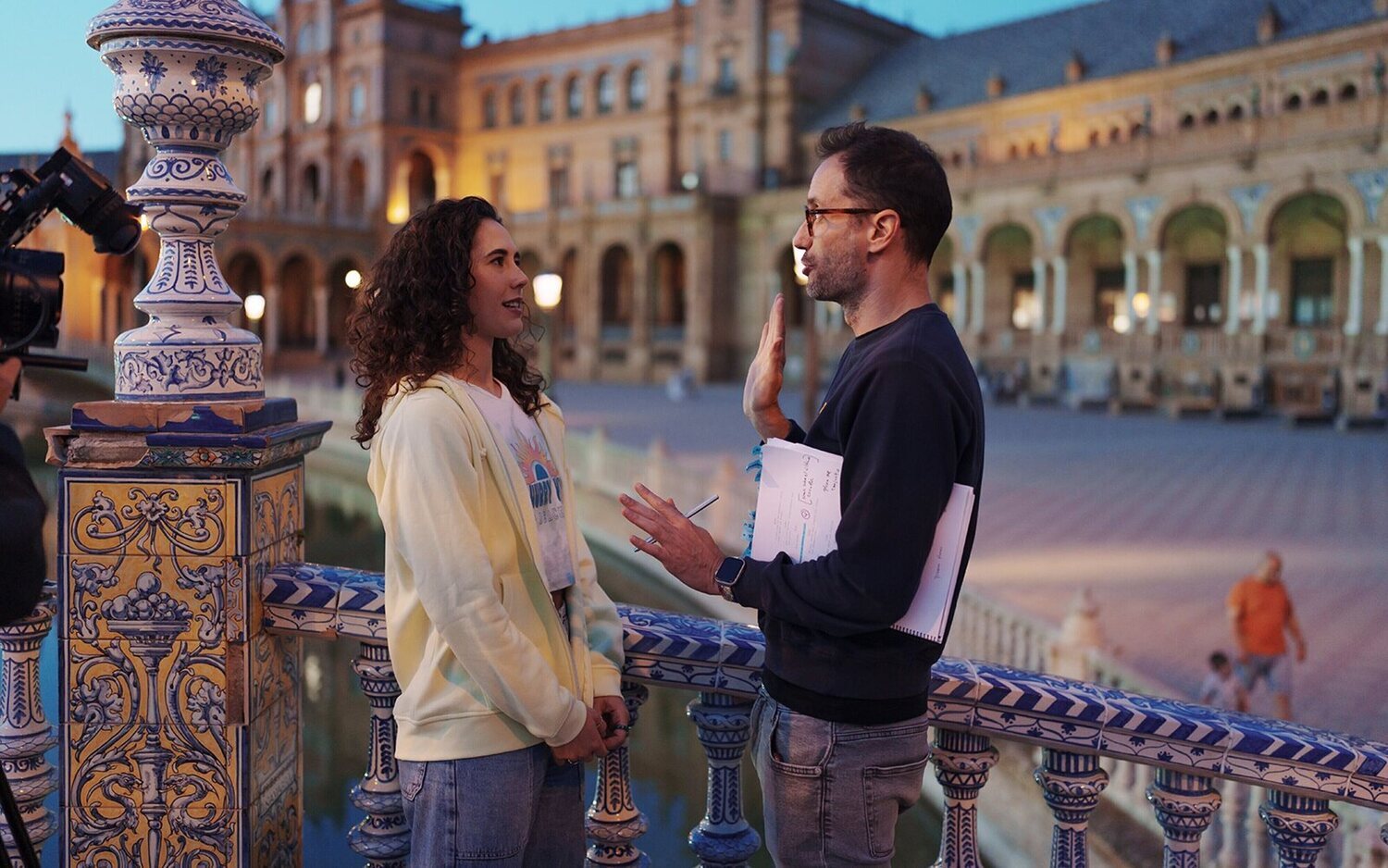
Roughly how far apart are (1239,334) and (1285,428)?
5.03 m

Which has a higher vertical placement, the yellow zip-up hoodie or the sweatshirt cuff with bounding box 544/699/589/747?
the yellow zip-up hoodie

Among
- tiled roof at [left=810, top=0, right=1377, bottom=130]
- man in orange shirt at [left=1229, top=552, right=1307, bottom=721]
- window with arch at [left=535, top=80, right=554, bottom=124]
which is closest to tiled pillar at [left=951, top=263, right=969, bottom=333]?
tiled roof at [left=810, top=0, right=1377, bottom=130]

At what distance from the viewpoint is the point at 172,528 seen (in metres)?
2.78

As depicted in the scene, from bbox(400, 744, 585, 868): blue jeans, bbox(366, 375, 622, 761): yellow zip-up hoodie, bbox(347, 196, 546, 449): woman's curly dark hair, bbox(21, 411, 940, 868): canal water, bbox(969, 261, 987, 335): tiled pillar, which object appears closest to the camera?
bbox(366, 375, 622, 761): yellow zip-up hoodie

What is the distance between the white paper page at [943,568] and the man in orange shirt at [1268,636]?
766 centimetres

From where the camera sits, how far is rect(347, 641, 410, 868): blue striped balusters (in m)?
2.90

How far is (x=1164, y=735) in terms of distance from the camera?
2.64m

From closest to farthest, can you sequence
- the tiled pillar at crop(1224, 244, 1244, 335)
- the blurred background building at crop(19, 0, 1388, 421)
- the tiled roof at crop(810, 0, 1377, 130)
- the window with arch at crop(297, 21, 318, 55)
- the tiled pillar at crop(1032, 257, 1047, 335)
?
the blurred background building at crop(19, 0, 1388, 421) < the tiled pillar at crop(1224, 244, 1244, 335) < the tiled pillar at crop(1032, 257, 1047, 335) < the tiled roof at crop(810, 0, 1377, 130) < the window with arch at crop(297, 21, 318, 55)

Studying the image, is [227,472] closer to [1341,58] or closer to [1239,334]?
[1239,334]

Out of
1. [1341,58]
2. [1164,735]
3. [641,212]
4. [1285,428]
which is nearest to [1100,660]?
[1164,735]

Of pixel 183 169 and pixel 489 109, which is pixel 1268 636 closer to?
pixel 183 169

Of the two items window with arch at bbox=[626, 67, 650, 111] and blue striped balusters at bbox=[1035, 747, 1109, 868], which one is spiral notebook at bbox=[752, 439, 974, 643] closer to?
blue striped balusters at bbox=[1035, 747, 1109, 868]

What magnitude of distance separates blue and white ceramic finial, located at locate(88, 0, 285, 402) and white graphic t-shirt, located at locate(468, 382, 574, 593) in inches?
30.5

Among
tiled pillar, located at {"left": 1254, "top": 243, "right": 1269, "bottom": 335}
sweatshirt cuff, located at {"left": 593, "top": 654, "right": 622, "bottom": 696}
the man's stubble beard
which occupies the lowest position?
sweatshirt cuff, located at {"left": 593, "top": 654, "right": 622, "bottom": 696}
